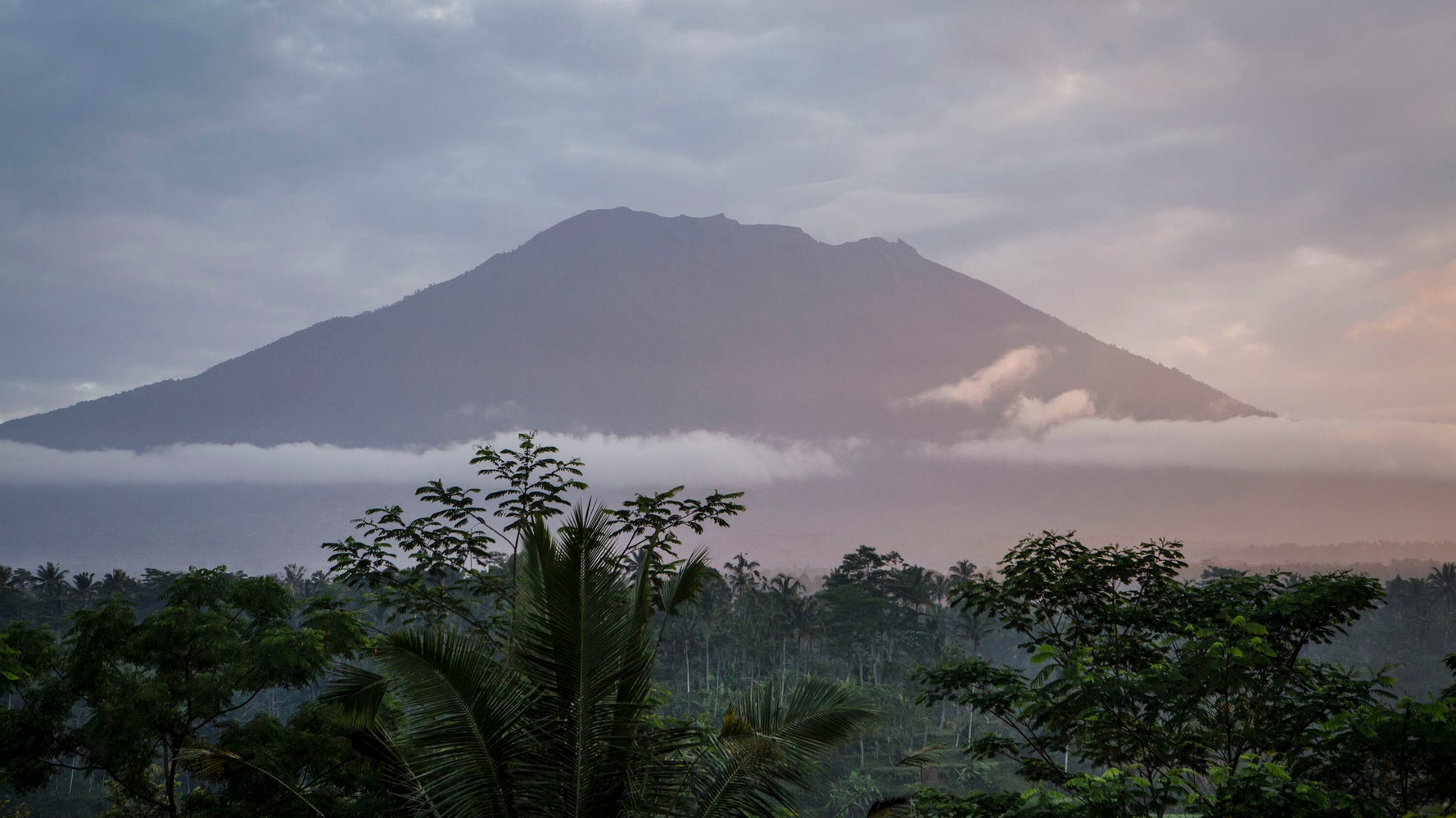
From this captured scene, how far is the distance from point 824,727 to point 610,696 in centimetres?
175

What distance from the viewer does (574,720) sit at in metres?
7.30

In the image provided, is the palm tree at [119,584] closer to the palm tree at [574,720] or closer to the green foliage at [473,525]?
the green foliage at [473,525]

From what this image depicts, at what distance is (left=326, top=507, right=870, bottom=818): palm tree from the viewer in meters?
7.20

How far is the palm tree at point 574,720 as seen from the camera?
7199 millimetres

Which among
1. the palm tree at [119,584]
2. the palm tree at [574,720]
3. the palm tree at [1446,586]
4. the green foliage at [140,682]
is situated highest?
the palm tree at [574,720]

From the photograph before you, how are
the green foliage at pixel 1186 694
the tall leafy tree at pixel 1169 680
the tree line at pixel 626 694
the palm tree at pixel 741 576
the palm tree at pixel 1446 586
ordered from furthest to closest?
1. the palm tree at pixel 1446 586
2. the palm tree at pixel 741 576
3. the tall leafy tree at pixel 1169 680
4. the green foliage at pixel 1186 694
5. the tree line at pixel 626 694

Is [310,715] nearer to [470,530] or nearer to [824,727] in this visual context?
[470,530]

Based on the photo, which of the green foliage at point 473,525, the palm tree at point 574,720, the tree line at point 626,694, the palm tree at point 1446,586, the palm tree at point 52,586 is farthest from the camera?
the palm tree at point 1446,586

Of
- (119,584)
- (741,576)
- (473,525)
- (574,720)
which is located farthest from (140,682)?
(119,584)

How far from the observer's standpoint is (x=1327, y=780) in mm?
9133

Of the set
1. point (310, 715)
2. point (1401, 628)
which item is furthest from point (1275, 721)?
point (1401, 628)

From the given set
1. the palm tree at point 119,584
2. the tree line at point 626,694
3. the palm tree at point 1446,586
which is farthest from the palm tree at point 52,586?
the palm tree at point 1446,586

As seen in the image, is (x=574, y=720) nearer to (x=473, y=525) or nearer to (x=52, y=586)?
(x=473, y=525)

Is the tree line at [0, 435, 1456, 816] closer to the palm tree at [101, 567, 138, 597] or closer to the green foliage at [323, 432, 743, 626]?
the green foliage at [323, 432, 743, 626]
